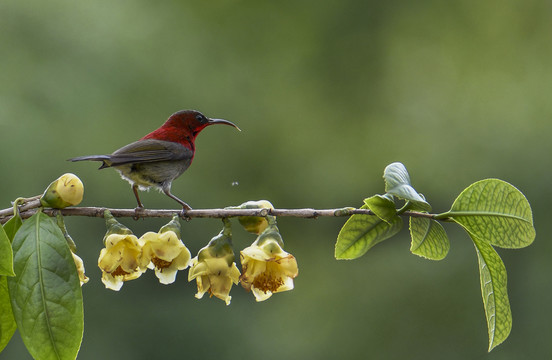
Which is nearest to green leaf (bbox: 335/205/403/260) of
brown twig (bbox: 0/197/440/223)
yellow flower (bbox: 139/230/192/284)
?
brown twig (bbox: 0/197/440/223)

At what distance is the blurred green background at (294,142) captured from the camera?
23.2 ft

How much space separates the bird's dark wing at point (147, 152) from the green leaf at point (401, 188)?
0.84 meters

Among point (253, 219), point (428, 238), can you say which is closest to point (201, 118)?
point (253, 219)

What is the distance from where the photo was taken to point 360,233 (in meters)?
1.12

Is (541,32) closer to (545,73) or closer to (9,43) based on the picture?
(545,73)

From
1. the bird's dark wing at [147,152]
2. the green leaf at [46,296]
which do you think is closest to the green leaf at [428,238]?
the green leaf at [46,296]

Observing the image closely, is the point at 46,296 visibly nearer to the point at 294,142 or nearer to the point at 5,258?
the point at 5,258

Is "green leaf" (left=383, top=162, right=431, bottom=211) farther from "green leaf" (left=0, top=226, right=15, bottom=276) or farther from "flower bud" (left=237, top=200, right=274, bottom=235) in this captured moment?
"green leaf" (left=0, top=226, right=15, bottom=276)

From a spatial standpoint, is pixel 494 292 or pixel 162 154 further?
pixel 162 154

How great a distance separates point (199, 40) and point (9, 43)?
2.62m

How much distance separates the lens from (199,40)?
9.72 meters

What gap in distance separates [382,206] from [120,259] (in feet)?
1.41

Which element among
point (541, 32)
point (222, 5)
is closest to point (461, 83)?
point (541, 32)

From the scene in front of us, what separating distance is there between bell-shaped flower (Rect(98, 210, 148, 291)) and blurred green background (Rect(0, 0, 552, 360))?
17.1 feet
